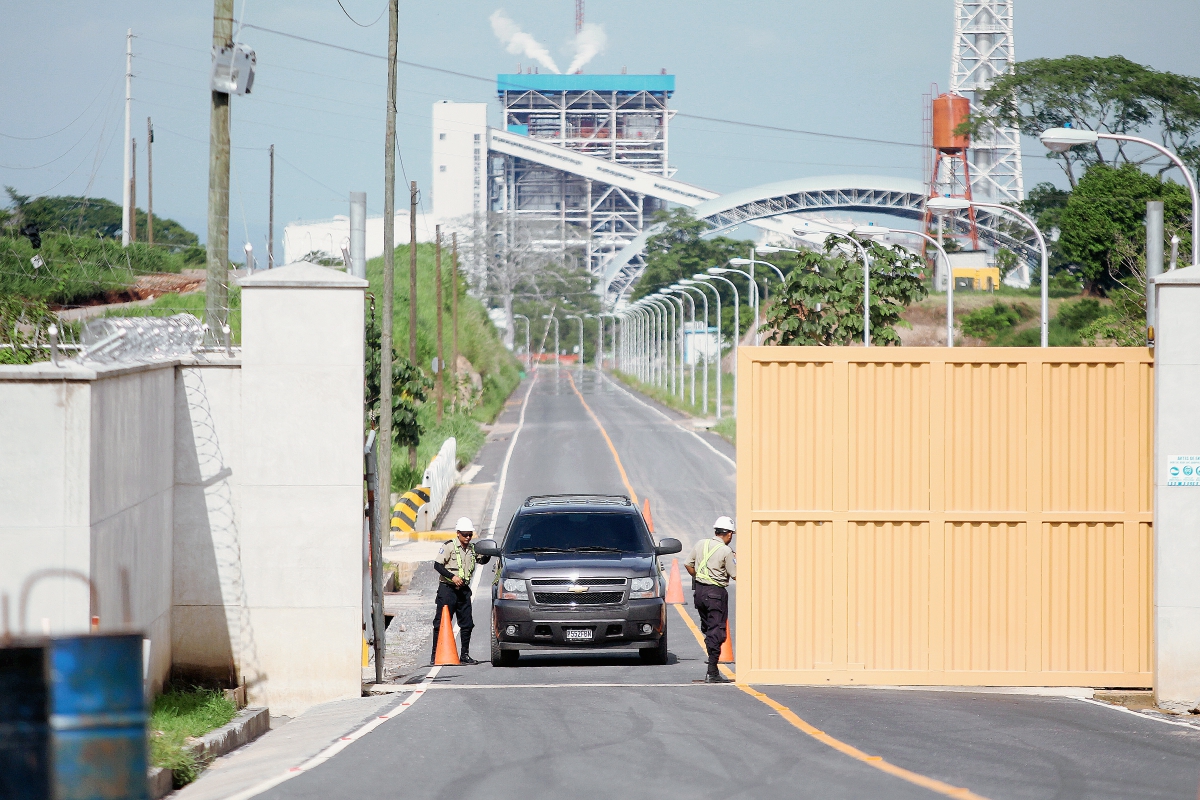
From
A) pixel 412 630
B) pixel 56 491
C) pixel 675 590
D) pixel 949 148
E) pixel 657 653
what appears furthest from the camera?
pixel 949 148

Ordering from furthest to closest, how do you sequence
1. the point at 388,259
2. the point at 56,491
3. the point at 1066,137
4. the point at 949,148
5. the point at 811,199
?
the point at 811,199
the point at 949,148
the point at 388,259
the point at 1066,137
the point at 56,491

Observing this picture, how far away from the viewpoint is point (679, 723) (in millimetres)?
10047

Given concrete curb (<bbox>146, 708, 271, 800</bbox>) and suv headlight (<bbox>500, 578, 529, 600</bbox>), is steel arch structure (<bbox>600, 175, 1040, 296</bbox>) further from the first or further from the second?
concrete curb (<bbox>146, 708, 271, 800</bbox>)

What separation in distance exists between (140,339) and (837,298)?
3251 centimetres

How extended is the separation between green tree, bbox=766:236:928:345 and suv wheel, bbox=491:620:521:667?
2695 cm

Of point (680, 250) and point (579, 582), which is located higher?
point (680, 250)

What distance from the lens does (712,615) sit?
13.0 meters

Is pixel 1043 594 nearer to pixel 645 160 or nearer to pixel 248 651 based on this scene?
pixel 248 651

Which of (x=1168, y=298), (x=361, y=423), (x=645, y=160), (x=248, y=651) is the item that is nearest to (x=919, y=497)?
(x=1168, y=298)

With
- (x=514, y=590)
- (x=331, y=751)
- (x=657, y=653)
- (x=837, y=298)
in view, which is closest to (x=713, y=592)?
(x=657, y=653)

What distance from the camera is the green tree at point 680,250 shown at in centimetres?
13850

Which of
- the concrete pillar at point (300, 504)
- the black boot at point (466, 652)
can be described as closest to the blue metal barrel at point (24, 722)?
the concrete pillar at point (300, 504)

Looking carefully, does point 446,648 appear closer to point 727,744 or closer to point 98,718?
point 727,744

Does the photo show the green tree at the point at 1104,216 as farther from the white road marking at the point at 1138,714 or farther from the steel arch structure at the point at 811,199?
the steel arch structure at the point at 811,199
